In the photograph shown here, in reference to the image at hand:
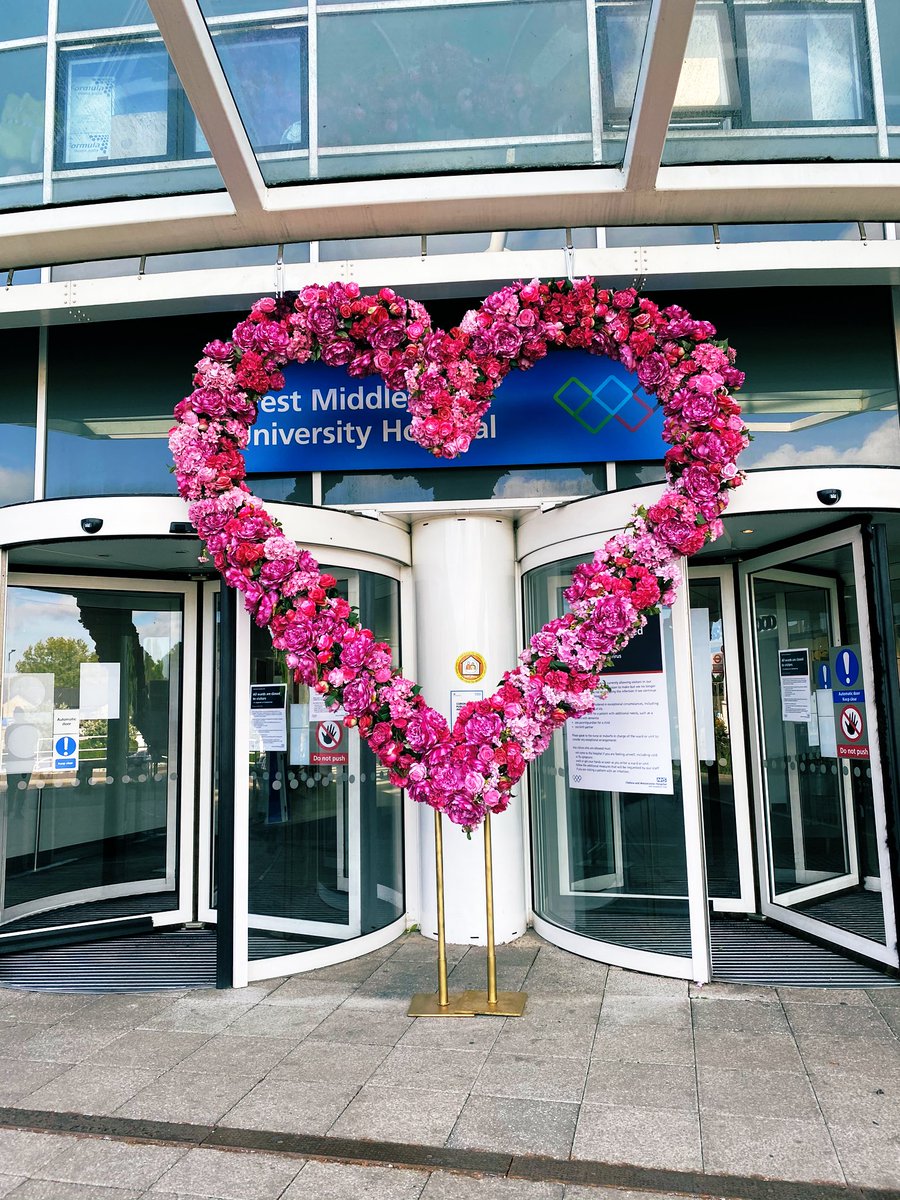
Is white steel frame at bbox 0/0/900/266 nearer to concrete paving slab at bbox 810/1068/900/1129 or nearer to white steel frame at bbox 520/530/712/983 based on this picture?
white steel frame at bbox 520/530/712/983

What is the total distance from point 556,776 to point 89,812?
3366mm

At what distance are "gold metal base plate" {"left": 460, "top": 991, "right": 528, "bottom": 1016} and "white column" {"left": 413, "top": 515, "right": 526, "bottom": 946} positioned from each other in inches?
41.1

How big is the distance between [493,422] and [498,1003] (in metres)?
3.83

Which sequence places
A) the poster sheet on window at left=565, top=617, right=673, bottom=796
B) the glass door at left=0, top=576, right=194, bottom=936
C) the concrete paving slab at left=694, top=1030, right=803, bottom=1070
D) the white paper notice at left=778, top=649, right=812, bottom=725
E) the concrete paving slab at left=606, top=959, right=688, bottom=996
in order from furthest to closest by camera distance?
1. the glass door at left=0, top=576, right=194, bottom=936
2. the white paper notice at left=778, top=649, right=812, bottom=725
3. the poster sheet on window at left=565, top=617, right=673, bottom=796
4. the concrete paving slab at left=606, top=959, right=688, bottom=996
5. the concrete paving slab at left=694, top=1030, right=803, bottom=1070

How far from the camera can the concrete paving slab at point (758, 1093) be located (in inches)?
140

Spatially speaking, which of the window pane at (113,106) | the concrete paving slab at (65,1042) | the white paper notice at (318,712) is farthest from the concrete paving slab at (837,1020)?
the window pane at (113,106)

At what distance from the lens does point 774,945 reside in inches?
230

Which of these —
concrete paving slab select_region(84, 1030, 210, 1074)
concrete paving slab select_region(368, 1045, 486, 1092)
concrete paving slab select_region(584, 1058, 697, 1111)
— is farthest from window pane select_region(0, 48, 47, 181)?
concrete paving slab select_region(584, 1058, 697, 1111)

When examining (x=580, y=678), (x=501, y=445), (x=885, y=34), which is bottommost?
(x=580, y=678)

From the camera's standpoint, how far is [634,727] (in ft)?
18.0

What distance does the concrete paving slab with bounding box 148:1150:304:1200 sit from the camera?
304 cm

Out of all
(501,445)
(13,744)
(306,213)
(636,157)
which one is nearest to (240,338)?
(306,213)

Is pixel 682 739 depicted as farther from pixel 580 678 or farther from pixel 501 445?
pixel 501 445

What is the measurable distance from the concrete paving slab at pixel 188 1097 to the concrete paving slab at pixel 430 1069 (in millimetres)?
582
